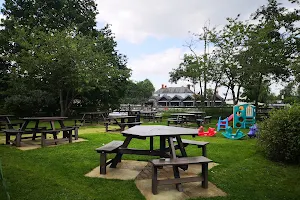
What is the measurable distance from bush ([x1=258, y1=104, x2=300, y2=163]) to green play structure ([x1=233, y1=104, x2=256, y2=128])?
6.94m

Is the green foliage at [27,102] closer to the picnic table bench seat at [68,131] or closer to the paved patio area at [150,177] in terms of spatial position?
the picnic table bench seat at [68,131]

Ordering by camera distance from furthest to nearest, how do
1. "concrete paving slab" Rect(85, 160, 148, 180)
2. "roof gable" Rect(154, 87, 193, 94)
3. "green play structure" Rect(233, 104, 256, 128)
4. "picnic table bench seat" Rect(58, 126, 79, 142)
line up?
1. "roof gable" Rect(154, 87, 193, 94)
2. "green play structure" Rect(233, 104, 256, 128)
3. "picnic table bench seat" Rect(58, 126, 79, 142)
4. "concrete paving slab" Rect(85, 160, 148, 180)

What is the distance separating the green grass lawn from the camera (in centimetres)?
350

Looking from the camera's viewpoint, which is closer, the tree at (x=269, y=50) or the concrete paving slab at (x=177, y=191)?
the concrete paving slab at (x=177, y=191)

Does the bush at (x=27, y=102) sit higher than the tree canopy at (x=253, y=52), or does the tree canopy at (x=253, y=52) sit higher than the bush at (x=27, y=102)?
the tree canopy at (x=253, y=52)

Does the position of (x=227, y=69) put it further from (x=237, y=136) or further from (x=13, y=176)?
(x=13, y=176)

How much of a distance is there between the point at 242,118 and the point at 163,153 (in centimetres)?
994

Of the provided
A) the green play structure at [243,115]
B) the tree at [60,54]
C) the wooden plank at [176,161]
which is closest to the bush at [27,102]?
the tree at [60,54]

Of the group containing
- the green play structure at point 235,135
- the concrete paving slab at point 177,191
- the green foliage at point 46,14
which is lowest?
the concrete paving slab at point 177,191

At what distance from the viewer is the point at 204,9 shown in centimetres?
1152

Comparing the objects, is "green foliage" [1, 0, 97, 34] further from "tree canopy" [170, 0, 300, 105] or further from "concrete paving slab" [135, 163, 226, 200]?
"concrete paving slab" [135, 163, 226, 200]

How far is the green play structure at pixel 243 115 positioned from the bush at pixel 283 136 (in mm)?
6944

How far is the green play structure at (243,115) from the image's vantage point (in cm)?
1265

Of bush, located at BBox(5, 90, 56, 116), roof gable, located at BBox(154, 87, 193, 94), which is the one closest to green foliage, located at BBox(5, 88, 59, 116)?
bush, located at BBox(5, 90, 56, 116)
